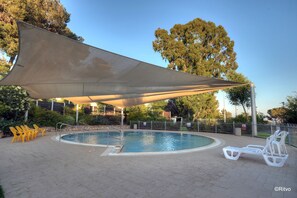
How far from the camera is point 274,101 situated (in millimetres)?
19375

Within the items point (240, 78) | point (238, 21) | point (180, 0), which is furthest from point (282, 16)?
point (240, 78)

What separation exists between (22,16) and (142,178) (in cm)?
1599

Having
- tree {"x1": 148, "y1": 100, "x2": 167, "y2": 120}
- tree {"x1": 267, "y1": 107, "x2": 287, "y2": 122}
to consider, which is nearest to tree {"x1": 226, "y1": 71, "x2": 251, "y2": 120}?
tree {"x1": 267, "y1": 107, "x2": 287, "y2": 122}

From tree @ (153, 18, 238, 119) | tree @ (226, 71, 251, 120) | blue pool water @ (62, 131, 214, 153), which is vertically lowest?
blue pool water @ (62, 131, 214, 153)

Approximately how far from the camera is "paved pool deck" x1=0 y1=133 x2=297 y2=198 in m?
2.90

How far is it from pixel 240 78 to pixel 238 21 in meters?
8.39

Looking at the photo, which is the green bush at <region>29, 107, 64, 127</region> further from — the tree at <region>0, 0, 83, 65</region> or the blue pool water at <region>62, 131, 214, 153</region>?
the tree at <region>0, 0, 83, 65</region>

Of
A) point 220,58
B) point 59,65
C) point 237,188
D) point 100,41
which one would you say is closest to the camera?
point 237,188

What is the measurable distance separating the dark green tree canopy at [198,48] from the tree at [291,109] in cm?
769

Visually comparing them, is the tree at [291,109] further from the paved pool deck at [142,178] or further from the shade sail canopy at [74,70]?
the shade sail canopy at [74,70]

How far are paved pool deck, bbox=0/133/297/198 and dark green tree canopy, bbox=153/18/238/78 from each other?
15.8m

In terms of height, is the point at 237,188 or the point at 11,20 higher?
the point at 11,20

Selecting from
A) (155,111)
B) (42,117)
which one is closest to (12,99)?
(42,117)

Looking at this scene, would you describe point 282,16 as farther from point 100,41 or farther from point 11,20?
point 11,20
